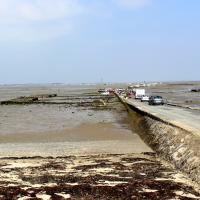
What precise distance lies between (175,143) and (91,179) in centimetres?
868

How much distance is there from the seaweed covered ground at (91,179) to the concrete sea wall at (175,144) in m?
0.64

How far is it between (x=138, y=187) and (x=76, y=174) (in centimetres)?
402

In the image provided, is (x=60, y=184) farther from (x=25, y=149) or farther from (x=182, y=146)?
(x=25, y=149)

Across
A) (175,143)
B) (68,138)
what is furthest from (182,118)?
(175,143)

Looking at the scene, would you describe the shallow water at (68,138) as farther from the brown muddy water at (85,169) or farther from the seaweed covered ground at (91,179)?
the seaweed covered ground at (91,179)

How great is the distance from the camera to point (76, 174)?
886 inches

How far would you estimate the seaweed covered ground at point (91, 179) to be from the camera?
18.3m

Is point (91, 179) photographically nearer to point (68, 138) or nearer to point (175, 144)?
point (175, 144)

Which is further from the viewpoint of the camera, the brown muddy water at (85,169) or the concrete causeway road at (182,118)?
the concrete causeway road at (182,118)

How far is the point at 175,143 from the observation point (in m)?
28.5

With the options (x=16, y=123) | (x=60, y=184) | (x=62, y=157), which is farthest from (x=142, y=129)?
(x=60, y=184)

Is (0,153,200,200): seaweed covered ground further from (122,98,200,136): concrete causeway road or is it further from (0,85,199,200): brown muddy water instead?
(122,98,200,136): concrete causeway road

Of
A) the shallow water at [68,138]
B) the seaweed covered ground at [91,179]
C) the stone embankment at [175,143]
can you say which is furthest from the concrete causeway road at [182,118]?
the seaweed covered ground at [91,179]

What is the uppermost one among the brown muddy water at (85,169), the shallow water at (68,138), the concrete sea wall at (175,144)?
the concrete sea wall at (175,144)
